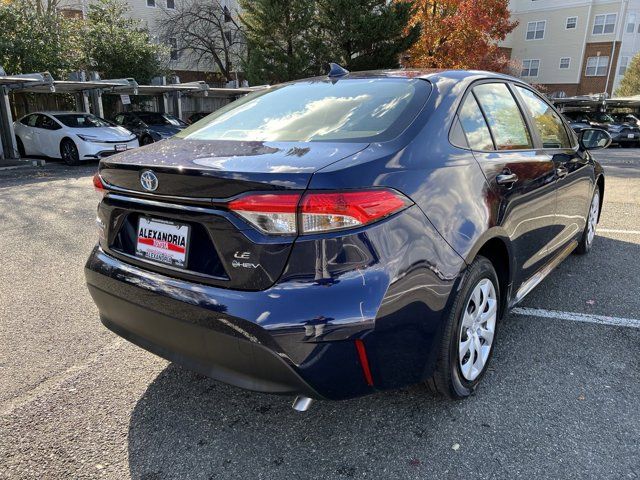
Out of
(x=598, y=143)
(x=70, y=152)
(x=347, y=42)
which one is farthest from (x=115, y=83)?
(x=598, y=143)

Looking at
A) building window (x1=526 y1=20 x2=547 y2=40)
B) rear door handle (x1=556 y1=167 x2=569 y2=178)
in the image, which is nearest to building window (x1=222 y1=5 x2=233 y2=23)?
building window (x1=526 y1=20 x2=547 y2=40)

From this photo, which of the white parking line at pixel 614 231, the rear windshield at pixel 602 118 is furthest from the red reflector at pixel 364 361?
the rear windshield at pixel 602 118

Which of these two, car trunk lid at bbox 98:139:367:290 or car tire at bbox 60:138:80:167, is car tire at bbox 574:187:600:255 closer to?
car trunk lid at bbox 98:139:367:290

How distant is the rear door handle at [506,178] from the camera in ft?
8.71

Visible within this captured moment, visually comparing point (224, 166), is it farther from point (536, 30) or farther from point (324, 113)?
point (536, 30)

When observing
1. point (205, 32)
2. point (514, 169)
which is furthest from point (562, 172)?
point (205, 32)

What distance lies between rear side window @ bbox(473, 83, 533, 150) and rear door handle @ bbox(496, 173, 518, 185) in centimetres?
19

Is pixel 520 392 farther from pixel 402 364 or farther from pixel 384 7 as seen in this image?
pixel 384 7

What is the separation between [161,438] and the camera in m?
2.36

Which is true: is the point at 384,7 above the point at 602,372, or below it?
above

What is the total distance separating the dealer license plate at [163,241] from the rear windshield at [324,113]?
2.00ft

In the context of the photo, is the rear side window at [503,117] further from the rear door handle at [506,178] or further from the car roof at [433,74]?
the rear door handle at [506,178]

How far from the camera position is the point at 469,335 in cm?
256

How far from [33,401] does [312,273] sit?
6.04 feet
